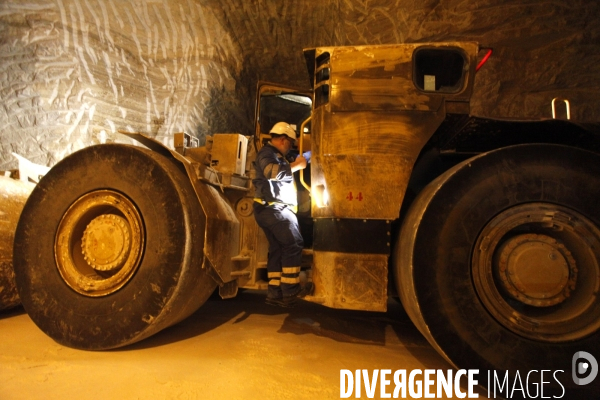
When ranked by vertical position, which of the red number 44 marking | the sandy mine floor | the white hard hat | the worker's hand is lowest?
the sandy mine floor

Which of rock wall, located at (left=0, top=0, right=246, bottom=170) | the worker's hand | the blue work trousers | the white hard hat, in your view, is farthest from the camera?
rock wall, located at (left=0, top=0, right=246, bottom=170)

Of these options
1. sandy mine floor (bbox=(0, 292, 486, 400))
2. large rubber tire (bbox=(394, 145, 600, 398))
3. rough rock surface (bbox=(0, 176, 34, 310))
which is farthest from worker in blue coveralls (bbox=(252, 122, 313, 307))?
rough rock surface (bbox=(0, 176, 34, 310))

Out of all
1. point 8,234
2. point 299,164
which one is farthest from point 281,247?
point 8,234

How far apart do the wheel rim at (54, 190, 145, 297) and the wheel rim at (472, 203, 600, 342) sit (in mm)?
2444

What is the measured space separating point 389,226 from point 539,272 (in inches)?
37.7

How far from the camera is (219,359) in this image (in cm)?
232

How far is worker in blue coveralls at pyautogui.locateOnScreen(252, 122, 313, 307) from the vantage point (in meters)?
2.71

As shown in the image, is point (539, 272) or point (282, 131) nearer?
point (539, 272)

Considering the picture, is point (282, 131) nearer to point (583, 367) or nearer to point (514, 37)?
point (583, 367)

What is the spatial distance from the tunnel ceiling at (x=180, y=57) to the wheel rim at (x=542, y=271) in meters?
4.11

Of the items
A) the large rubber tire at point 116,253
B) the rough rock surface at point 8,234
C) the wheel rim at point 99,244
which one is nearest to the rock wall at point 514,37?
the large rubber tire at point 116,253

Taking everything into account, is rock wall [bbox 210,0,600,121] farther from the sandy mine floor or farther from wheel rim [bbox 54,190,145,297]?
wheel rim [bbox 54,190,145,297]

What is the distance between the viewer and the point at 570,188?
6.55 feet

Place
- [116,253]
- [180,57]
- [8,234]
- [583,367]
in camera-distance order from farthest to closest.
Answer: [180,57], [8,234], [116,253], [583,367]
